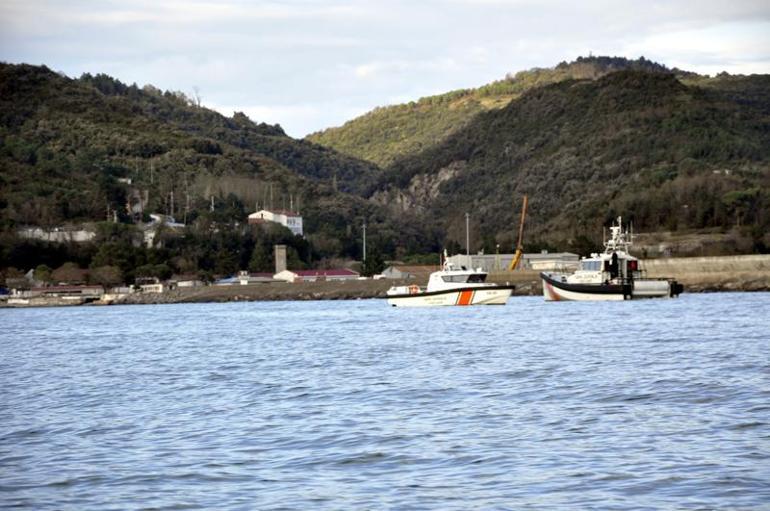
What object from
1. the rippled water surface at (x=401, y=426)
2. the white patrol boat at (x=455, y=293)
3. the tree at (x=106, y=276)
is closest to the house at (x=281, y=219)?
the tree at (x=106, y=276)

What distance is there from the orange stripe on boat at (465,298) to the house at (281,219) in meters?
79.5

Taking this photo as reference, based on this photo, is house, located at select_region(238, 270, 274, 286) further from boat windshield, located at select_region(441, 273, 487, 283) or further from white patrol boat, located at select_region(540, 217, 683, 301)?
white patrol boat, located at select_region(540, 217, 683, 301)

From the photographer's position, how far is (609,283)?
8925 cm

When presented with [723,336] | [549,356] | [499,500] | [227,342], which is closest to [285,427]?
[499,500]

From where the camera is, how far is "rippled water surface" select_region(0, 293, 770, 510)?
1602 centimetres

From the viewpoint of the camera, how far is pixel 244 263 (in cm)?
15088

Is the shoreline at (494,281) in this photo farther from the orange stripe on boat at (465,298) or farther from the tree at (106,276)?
the orange stripe on boat at (465,298)

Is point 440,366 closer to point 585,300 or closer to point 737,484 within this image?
point 737,484

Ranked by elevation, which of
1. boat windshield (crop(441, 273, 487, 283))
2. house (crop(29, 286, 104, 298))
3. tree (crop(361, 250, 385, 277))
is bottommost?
house (crop(29, 286, 104, 298))

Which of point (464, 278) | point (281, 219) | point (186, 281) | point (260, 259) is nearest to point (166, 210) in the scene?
point (281, 219)

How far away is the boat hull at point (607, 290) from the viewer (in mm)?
87750

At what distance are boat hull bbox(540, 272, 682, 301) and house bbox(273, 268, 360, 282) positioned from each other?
45.4 m

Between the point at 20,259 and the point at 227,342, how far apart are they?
96896 millimetres

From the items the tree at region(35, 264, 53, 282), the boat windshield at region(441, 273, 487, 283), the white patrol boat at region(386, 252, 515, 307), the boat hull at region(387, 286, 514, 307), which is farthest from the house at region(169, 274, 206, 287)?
the boat windshield at region(441, 273, 487, 283)
